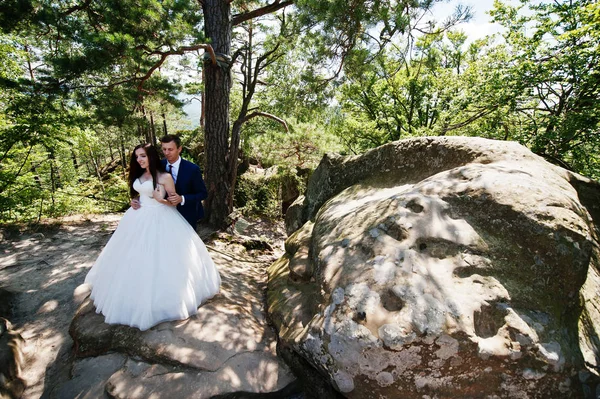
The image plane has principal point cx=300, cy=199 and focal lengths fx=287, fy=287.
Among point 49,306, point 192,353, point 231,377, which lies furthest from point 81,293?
point 231,377

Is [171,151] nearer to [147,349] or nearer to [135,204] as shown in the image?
[135,204]

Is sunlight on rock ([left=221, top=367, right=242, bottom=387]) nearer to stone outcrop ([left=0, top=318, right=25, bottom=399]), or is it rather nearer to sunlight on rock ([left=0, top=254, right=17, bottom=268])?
stone outcrop ([left=0, top=318, right=25, bottom=399])

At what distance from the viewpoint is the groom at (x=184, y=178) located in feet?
11.3

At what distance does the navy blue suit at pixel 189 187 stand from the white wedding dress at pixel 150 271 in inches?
12.3

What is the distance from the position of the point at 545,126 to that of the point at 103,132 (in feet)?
54.4

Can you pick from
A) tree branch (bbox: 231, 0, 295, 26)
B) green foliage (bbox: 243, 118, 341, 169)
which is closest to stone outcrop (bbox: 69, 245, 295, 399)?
green foliage (bbox: 243, 118, 341, 169)

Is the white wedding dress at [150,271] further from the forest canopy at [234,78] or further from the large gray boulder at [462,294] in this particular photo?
the forest canopy at [234,78]

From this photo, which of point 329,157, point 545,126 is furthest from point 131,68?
point 545,126

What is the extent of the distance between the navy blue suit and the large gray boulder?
1694 mm

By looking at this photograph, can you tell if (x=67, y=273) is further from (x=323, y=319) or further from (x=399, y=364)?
(x=399, y=364)

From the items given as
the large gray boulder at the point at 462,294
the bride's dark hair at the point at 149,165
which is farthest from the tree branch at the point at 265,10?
the large gray boulder at the point at 462,294

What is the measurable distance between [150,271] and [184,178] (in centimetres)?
123

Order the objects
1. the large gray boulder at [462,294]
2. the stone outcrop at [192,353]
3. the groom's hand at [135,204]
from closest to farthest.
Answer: the large gray boulder at [462,294] < the stone outcrop at [192,353] < the groom's hand at [135,204]

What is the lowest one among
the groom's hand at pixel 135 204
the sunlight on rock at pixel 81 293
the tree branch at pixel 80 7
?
the sunlight on rock at pixel 81 293
